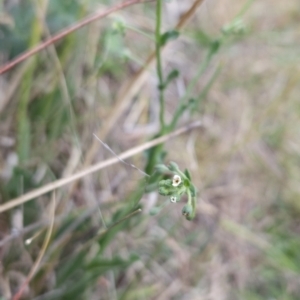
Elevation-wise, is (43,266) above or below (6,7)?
below

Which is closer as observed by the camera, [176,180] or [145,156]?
[176,180]

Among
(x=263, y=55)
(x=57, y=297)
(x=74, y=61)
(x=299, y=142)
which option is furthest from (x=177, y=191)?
(x=263, y=55)

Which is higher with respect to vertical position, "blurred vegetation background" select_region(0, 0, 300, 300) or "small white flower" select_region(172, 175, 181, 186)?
"small white flower" select_region(172, 175, 181, 186)

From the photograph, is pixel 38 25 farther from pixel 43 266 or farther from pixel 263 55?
pixel 263 55

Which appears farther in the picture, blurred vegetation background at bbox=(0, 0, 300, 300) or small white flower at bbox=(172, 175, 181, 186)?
blurred vegetation background at bbox=(0, 0, 300, 300)

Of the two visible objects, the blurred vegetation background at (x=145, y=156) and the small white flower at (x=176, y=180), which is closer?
the small white flower at (x=176, y=180)

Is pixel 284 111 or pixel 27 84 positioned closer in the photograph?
pixel 27 84

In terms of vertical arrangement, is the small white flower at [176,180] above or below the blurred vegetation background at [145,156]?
above

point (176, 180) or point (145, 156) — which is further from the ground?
point (176, 180)
